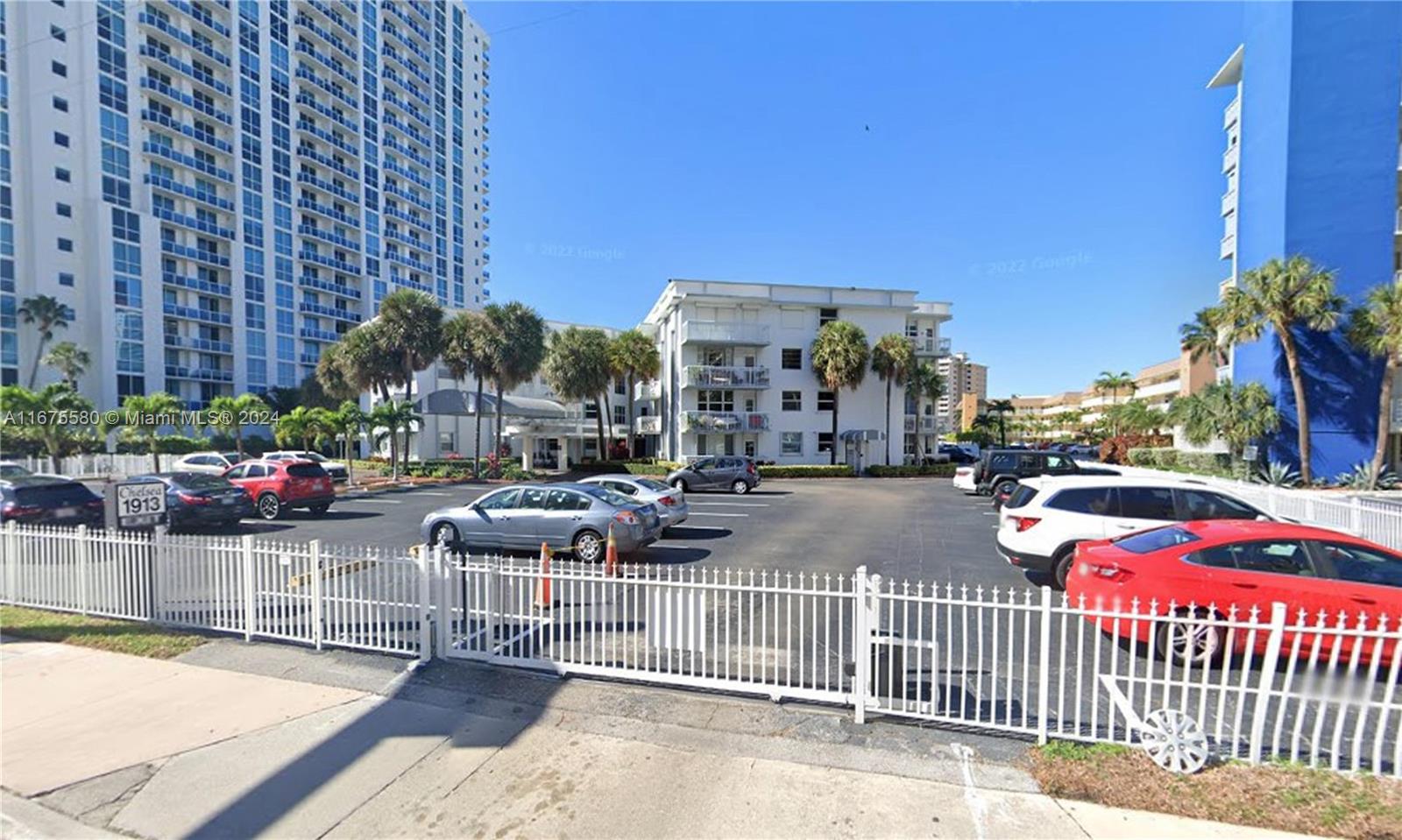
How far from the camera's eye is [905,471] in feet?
110

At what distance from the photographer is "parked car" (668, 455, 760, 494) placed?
2344 cm

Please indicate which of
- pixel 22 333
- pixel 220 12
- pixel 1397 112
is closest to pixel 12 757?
pixel 1397 112

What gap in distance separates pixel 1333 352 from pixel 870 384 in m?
20.0

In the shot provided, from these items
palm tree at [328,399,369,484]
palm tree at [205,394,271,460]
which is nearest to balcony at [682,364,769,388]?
palm tree at [328,399,369,484]

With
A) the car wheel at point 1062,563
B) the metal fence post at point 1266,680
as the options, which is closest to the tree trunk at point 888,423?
the car wheel at point 1062,563

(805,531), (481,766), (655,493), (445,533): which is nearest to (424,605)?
(481,766)

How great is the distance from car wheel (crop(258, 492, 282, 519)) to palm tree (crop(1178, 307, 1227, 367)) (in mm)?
35745

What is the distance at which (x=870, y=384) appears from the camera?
36.2m

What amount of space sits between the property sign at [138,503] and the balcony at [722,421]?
2683 centimetres

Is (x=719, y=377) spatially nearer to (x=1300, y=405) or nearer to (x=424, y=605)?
(x=1300, y=405)

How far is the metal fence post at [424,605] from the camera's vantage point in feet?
18.4

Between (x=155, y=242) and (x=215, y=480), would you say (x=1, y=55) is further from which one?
(x=215, y=480)

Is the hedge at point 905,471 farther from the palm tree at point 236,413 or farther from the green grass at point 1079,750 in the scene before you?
the palm tree at point 236,413

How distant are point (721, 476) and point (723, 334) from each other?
42.9 ft
